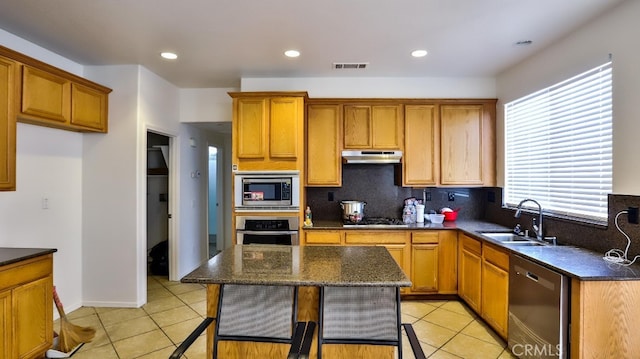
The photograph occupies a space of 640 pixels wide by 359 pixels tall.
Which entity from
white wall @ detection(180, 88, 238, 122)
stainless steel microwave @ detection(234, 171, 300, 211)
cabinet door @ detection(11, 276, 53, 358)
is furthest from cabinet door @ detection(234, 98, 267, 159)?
cabinet door @ detection(11, 276, 53, 358)

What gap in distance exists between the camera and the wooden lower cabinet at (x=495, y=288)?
8.89 ft

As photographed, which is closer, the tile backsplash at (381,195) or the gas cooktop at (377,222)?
the gas cooktop at (377,222)

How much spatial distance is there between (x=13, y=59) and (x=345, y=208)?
10.6 ft

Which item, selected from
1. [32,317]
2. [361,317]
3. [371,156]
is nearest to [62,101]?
[32,317]

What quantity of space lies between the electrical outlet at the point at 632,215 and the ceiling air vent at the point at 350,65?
2494mm

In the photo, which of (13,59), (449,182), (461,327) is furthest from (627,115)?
(13,59)

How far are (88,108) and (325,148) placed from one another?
2456mm

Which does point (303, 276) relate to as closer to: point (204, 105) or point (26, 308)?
point (26, 308)

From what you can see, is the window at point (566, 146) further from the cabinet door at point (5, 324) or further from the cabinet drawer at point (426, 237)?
the cabinet door at point (5, 324)

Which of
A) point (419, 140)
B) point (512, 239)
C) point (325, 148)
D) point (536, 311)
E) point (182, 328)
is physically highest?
point (419, 140)

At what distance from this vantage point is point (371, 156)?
3809 mm

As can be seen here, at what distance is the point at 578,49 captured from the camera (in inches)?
107

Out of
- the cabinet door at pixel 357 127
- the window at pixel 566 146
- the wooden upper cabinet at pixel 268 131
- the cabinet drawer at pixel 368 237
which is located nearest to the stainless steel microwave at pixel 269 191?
the wooden upper cabinet at pixel 268 131

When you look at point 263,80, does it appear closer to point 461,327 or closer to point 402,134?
point 402,134
